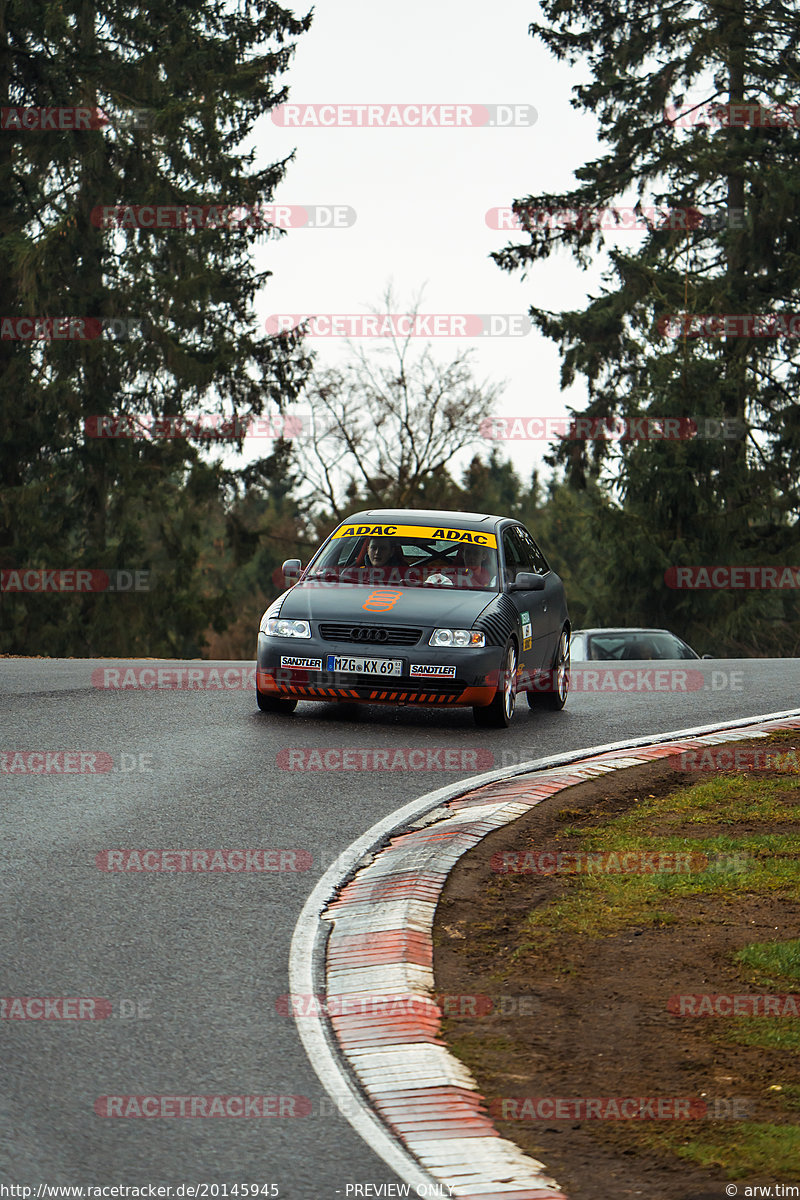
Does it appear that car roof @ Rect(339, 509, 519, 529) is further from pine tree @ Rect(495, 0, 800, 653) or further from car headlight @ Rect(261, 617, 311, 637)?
pine tree @ Rect(495, 0, 800, 653)

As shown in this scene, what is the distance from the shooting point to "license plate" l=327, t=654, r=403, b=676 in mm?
11469

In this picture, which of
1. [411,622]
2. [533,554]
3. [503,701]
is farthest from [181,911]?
[533,554]

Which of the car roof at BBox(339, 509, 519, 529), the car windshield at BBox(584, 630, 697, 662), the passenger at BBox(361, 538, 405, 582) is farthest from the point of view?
the car windshield at BBox(584, 630, 697, 662)

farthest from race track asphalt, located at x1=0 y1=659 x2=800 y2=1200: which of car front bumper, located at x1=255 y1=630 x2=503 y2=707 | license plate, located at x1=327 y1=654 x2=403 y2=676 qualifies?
license plate, located at x1=327 y1=654 x2=403 y2=676

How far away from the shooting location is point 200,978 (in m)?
5.58

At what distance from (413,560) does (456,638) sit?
139 centimetres

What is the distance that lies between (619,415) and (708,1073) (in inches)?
1339

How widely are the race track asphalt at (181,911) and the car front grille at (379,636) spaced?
0.70 m

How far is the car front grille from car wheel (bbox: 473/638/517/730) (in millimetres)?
780

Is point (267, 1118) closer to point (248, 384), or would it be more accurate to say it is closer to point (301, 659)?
point (301, 659)

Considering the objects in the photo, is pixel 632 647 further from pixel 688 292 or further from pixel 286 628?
pixel 688 292

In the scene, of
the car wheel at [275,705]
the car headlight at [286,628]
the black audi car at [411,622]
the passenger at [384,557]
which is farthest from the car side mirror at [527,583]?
the car wheel at [275,705]

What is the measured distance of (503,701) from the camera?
1189 centimetres

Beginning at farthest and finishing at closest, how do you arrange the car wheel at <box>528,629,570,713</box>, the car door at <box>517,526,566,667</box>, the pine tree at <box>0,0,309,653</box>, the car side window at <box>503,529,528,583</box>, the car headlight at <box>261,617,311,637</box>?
the pine tree at <box>0,0,309,653</box> < the car wheel at <box>528,629,570,713</box> < the car door at <box>517,526,566,667</box> < the car side window at <box>503,529,528,583</box> < the car headlight at <box>261,617,311,637</box>
